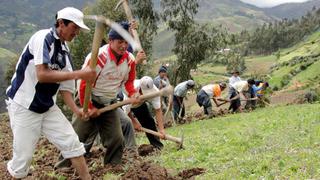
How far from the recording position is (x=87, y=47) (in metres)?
32.8

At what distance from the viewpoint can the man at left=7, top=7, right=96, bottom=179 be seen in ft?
18.0

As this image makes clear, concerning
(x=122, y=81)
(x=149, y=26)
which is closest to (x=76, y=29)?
(x=122, y=81)

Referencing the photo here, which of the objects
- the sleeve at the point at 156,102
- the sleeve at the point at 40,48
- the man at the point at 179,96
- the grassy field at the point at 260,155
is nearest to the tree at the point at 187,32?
the man at the point at 179,96

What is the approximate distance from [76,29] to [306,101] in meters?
18.9

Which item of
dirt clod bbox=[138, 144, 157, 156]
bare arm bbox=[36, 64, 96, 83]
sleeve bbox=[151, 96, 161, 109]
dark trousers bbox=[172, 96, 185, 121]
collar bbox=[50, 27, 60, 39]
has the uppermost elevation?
collar bbox=[50, 27, 60, 39]

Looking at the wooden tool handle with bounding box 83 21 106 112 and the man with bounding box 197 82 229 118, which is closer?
the wooden tool handle with bounding box 83 21 106 112

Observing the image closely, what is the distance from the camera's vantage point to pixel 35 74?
5.75 m

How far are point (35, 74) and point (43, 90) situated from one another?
0.23 metres

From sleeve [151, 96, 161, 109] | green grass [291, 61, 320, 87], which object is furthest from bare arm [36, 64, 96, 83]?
green grass [291, 61, 320, 87]

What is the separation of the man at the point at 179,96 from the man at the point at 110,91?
9.53 metres

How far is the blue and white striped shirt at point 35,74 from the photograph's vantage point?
5.58 m

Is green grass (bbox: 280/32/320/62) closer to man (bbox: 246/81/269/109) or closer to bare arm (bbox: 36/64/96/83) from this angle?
man (bbox: 246/81/269/109)

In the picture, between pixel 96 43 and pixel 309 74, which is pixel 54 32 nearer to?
pixel 96 43

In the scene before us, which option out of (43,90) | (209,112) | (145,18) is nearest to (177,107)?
(209,112)
